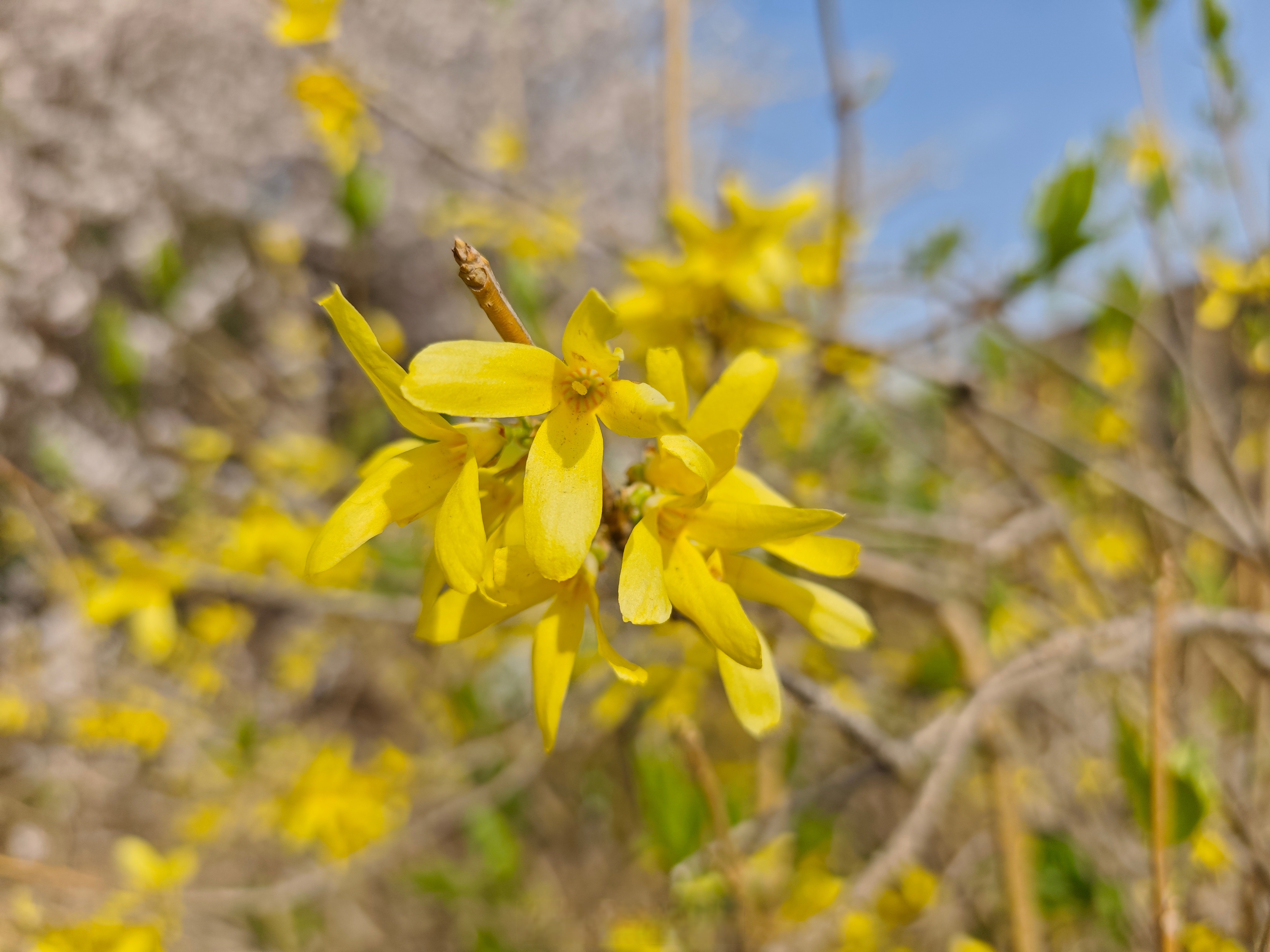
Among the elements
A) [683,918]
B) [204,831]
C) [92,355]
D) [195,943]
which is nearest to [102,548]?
[204,831]

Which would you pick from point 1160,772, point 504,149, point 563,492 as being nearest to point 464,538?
point 563,492

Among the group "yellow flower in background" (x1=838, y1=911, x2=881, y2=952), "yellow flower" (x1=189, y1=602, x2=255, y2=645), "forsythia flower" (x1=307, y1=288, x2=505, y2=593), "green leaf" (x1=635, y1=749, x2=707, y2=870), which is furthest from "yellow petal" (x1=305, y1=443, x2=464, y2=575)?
"yellow flower" (x1=189, y1=602, x2=255, y2=645)

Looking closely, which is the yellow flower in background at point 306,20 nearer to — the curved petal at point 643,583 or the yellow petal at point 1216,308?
the curved petal at point 643,583

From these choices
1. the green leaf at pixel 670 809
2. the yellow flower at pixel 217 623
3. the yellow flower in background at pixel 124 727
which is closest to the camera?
the green leaf at pixel 670 809

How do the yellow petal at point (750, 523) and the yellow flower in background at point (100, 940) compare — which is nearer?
the yellow petal at point (750, 523)

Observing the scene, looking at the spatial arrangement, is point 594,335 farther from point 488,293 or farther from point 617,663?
point 617,663

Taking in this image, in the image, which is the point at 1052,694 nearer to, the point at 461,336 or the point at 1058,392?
the point at 1058,392

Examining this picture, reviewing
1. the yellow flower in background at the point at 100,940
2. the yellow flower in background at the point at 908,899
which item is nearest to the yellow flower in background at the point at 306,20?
the yellow flower in background at the point at 100,940
